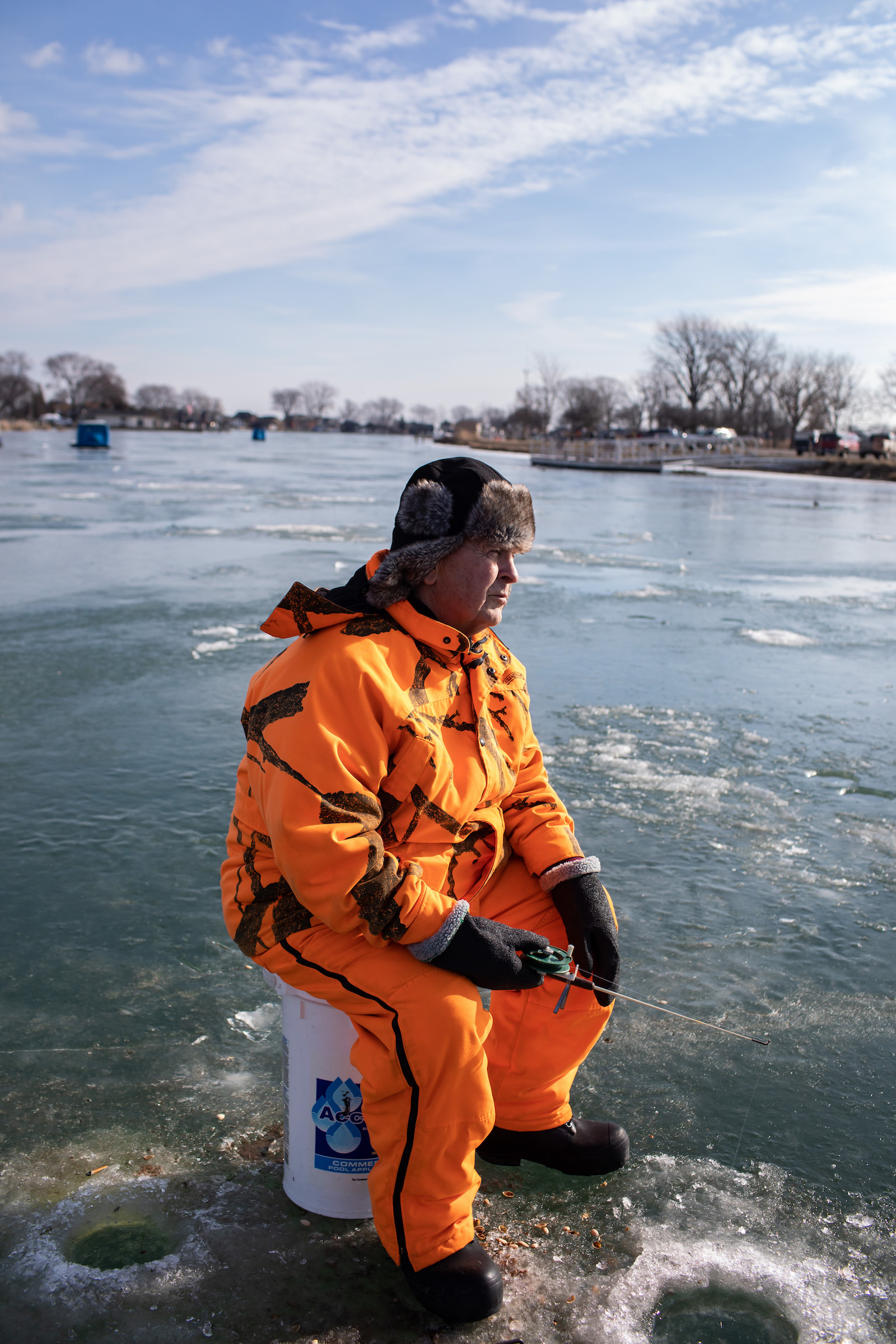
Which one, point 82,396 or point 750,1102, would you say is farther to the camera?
point 82,396

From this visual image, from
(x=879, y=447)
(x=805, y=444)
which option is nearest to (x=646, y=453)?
(x=879, y=447)

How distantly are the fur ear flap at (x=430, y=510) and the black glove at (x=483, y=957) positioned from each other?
0.73 m

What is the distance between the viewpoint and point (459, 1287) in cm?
171

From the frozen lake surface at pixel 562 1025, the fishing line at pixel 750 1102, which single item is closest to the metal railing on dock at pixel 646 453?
the frozen lake surface at pixel 562 1025

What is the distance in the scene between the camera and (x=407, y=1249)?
5.69ft

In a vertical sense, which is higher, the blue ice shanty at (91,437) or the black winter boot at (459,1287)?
the blue ice shanty at (91,437)

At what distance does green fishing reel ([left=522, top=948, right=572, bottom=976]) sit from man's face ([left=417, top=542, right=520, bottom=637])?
2.10ft

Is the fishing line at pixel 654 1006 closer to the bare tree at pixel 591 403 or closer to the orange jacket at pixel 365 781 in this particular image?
the orange jacket at pixel 365 781

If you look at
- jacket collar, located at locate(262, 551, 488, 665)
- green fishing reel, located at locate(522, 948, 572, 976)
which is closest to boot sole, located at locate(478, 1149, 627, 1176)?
green fishing reel, located at locate(522, 948, 572, 976)

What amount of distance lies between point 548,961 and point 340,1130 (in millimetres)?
508

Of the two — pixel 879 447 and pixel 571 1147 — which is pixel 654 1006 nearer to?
pixel 571 1147

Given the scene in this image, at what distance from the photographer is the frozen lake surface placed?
1790 millimetres

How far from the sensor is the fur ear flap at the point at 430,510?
6.41 feet

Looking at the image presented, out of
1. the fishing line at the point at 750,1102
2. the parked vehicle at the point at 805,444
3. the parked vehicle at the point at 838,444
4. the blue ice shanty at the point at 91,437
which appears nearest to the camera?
the fishing line at the point at 750,1102
